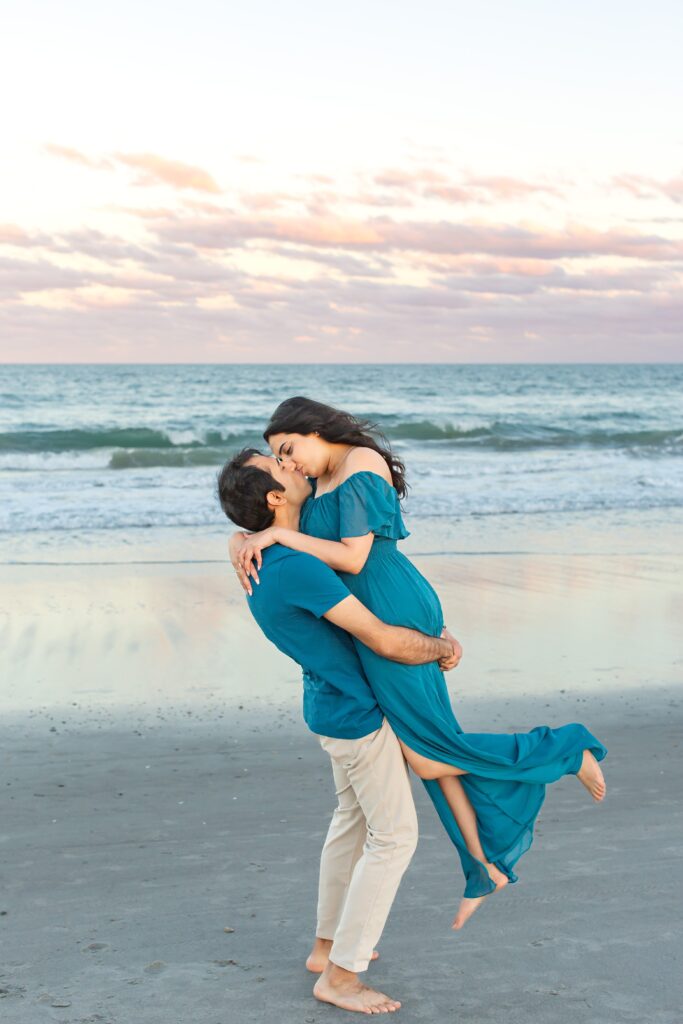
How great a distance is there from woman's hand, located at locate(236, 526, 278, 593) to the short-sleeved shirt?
2 centimetres

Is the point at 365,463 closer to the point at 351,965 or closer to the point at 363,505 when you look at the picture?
the point at 363,505

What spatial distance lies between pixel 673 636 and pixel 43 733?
4.23 meters

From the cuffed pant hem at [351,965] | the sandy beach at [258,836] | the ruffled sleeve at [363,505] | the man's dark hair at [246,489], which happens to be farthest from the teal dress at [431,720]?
the sandy beach at [258,836]

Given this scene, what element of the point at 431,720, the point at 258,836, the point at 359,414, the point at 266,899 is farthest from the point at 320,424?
the point at 359,414

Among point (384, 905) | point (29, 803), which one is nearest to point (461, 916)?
point (384, 905)

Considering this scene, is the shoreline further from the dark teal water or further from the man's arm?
the dark teal water

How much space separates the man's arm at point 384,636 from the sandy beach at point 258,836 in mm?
986

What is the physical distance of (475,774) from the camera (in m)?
2.98

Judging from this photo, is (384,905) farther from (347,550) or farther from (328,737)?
(347,550)

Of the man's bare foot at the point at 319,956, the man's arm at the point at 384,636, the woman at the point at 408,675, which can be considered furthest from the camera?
the man's bare foot at the point at 319,956

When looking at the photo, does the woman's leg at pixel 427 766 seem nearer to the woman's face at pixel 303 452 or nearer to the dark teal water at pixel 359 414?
the woman's face at pixel 303 452

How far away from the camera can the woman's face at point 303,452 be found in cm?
301

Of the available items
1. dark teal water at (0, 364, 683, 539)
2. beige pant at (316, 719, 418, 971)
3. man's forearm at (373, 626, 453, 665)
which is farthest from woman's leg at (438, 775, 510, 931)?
dark teal water at (0, 364, 683, 539)

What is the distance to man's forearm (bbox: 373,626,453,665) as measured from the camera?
2.85 m
